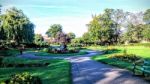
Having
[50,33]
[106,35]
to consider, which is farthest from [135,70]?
[50,33]

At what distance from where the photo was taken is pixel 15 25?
6525 centimetres

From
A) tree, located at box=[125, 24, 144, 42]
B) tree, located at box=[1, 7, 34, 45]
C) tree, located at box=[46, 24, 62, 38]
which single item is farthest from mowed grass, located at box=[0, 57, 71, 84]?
tree, located at box=[46, 24, 62, 38]

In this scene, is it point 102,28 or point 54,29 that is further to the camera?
point 54,29

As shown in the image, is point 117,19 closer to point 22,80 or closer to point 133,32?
point 133,32

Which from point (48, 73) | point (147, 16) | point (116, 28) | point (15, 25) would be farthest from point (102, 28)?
point (48, 73)

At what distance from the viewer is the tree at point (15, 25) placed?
65562 millimetres

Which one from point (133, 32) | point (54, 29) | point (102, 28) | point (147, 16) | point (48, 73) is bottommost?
point (48, 73)

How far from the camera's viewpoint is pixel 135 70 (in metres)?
17.7

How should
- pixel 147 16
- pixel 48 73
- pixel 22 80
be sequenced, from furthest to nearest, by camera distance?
pixel 147 16 → pixel 48 73 → pixel 22 80

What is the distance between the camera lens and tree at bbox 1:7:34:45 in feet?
215

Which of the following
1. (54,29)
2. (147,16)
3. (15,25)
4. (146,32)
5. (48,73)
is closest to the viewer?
(48,73)

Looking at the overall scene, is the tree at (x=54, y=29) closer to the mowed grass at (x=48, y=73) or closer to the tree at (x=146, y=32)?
the tree at (x=146, y=32)

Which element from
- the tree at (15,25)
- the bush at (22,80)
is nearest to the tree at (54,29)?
the tree at (15,25)

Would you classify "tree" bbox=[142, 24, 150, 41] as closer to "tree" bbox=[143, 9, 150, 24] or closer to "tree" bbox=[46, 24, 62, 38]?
"tree" bbox=[143, 9, 150, 24]
